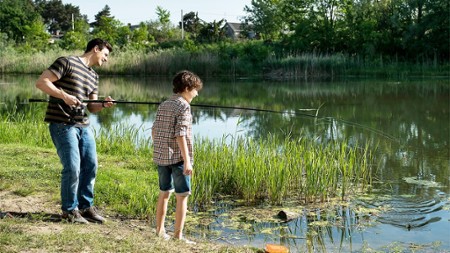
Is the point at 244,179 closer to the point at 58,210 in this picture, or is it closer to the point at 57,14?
the point at 58,210

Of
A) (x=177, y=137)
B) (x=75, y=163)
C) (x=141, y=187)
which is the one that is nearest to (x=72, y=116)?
(x=75, y=163)

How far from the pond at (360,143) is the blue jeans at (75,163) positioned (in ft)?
4.19

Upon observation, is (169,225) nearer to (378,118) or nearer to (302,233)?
(302,233)

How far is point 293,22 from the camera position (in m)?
44.6

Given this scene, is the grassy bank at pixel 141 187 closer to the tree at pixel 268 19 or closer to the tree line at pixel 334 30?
the tree line at pixel 334 30

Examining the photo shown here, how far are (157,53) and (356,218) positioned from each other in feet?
105

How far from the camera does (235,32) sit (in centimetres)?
6938

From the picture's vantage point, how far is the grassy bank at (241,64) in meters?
34.5

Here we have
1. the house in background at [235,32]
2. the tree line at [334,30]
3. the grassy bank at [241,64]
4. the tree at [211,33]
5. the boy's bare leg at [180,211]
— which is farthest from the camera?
the house in background at [235,32]

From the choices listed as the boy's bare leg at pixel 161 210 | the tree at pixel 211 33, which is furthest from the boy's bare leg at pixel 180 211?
the tree at pixel 211 33

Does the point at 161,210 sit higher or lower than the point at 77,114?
lower

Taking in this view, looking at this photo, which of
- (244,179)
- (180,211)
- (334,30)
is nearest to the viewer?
(180,211)

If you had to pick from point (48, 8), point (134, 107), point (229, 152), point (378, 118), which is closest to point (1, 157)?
point (229, 152)

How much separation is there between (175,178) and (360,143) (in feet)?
23.4
